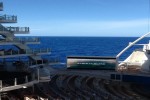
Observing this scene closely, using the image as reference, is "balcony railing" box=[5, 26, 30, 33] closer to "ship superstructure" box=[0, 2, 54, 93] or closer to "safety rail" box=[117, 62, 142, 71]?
"ship superstructure" box=[0, 2, 54, 93]

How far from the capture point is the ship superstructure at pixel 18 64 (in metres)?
41.2

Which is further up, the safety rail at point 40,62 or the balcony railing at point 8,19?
the balcony railing at point 8,19

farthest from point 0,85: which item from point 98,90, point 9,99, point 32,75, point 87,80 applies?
point 87,80

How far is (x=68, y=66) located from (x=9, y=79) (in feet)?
77.1

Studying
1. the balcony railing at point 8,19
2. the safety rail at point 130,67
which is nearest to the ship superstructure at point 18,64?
the balcony railing at point 8,19

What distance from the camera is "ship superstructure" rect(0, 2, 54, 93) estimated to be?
41203 millimetres

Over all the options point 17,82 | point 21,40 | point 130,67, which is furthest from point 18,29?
point 130,67

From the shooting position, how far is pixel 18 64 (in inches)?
1849

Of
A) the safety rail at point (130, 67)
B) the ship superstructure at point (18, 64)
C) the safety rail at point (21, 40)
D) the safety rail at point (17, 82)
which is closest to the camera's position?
the safety rail at point (17, 82)

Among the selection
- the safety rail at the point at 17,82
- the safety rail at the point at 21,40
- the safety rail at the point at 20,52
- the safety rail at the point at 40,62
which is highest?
the safety rail at the point at 21,40

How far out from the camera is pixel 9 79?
41000 millimetres

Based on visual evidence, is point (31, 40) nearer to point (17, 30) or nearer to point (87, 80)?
point (17, 30)

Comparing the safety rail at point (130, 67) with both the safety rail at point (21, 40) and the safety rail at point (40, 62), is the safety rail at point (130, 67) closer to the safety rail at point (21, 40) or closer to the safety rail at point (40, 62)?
the safety rail at point (40, 62)

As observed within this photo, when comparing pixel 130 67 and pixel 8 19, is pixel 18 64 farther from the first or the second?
pixel 130 67
